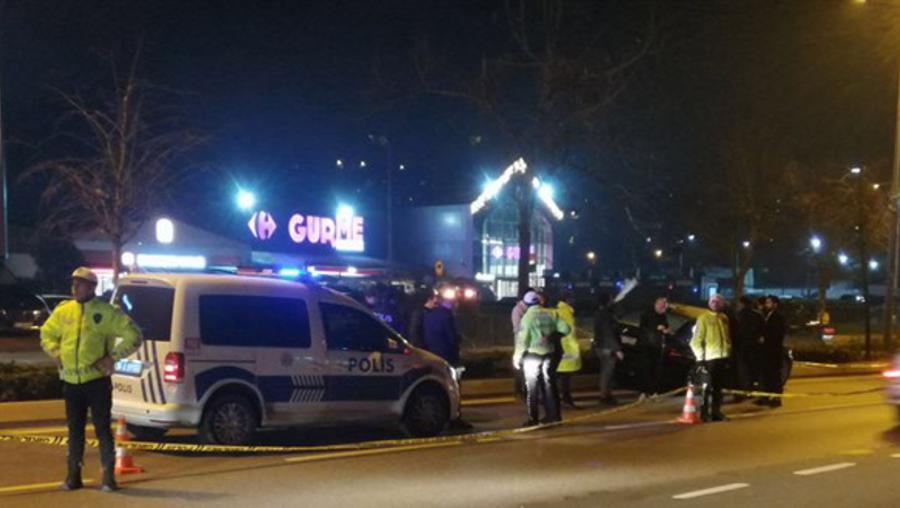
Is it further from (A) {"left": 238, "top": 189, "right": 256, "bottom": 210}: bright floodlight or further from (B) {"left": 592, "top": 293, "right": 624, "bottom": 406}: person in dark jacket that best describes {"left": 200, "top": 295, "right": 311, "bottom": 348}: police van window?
(A) {"left": 238, "top": 189, "right": 256, "bottom": 210}: bright floodlight

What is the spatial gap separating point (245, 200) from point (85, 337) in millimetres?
35079

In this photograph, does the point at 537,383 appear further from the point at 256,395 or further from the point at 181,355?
the point at 181,355

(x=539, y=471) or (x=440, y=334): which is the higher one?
(x=440, y=334)

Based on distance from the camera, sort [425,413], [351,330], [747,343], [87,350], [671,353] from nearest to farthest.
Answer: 1. [87,350]
2. [351,330]
3. [425,413]
4. [747,343]
5. [671,353]

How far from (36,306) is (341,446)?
23.3m

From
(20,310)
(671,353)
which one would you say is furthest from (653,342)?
(20,310)

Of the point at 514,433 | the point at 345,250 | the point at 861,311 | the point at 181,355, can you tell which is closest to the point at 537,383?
the point at 514,433

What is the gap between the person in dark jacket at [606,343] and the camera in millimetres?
16609

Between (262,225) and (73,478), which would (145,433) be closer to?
(73,478)

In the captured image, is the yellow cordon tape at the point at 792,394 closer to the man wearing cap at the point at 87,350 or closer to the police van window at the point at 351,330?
the police van window at the point at 351,330

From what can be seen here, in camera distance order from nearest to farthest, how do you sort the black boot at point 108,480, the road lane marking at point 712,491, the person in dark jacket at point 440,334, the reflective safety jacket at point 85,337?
1. the reflective safety jacket at point 85,337
2. the black boot at point 108,480
3. the road lane marking at point 712,491
4. the person in dark jacket at point 440,334

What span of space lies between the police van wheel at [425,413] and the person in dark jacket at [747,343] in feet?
19.9

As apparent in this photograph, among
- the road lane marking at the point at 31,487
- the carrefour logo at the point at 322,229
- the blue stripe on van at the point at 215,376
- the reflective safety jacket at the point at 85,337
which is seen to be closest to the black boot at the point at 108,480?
the road lane marking at the point at 31,487

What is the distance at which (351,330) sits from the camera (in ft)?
39.7
